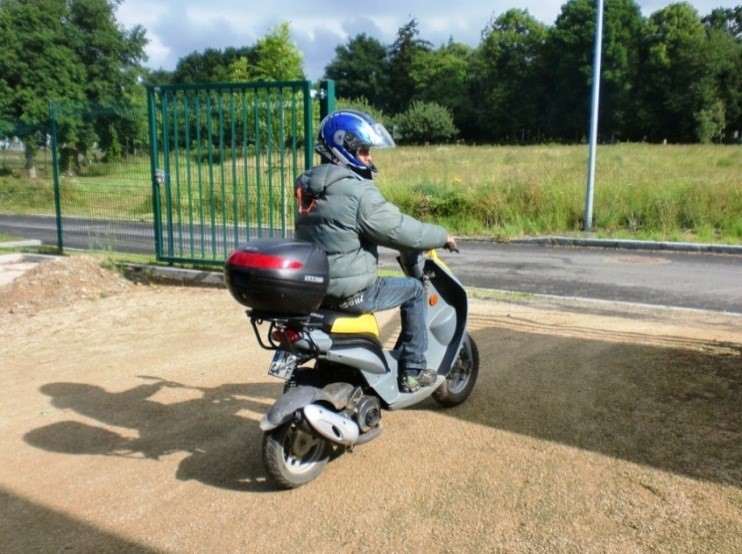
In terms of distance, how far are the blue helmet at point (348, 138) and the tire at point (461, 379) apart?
1574 mm

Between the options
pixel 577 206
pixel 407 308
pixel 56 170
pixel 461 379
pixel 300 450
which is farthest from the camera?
pixel 577 206

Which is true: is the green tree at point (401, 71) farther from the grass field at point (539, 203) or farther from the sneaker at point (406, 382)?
the sneaker at point (406, 382)

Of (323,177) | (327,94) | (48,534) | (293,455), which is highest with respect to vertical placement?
(327,94)

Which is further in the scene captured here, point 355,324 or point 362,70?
point 362,70

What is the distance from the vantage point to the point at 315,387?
3.88m

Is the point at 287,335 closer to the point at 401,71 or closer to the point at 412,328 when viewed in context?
the point at 412,328

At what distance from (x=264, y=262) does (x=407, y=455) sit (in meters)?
1.49

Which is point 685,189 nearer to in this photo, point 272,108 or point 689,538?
point 272,108

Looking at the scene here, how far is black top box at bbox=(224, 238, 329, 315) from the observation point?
11.3ft

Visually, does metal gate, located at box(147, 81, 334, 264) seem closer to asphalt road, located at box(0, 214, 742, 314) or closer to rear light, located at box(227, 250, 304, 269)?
asphalt road, located at box(0, 214, 742, 314)

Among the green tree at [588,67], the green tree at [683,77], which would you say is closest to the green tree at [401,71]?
the green tree at [588,67]

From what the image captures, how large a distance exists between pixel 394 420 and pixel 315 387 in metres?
0.97

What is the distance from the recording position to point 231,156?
9344mm

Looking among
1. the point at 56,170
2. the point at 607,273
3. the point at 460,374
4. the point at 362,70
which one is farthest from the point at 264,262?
the point at 362,70
